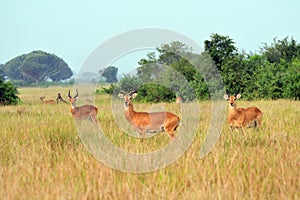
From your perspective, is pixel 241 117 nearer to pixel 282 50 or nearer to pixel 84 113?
pixel 84 113

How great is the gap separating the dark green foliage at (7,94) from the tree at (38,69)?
56.9 metres

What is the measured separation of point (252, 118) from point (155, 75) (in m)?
2.95

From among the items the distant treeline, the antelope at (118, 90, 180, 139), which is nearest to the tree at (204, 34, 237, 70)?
the distant treeline

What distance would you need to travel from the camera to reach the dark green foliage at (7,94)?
19812 mm

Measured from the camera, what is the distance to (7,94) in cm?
1997

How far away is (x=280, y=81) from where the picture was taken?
19375 millimetres

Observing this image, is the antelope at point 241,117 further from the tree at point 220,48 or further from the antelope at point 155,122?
the tree at point 220,48

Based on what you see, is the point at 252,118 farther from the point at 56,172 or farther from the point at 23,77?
the point at 23,77

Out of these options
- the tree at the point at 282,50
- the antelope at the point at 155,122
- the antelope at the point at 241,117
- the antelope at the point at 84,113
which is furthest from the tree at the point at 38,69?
the antelope at the point at 155,122

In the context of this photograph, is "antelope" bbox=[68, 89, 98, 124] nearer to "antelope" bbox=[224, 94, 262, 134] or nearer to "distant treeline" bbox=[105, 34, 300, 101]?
"antelope" bbox=[224, 94, 262, 134]

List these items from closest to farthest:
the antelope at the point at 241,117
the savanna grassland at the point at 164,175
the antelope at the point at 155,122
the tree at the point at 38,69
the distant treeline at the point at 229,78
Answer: the savanna grassland at the point at 164,175 → the antelope at the point at 155,122 → the antelope at the point at 241,117 → the distant treeline at the point at 229,78 → the tree at the point at 38,69

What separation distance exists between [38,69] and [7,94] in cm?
6090

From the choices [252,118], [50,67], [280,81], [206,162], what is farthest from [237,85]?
[50,67]

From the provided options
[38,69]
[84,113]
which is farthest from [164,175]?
[38,69]
